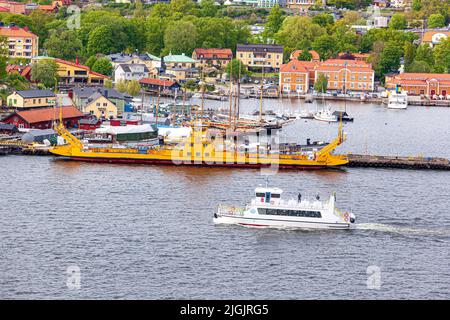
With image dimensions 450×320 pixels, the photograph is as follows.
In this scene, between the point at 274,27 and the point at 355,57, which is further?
the point at 274,27

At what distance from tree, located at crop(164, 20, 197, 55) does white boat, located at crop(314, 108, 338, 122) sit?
14.6 metres

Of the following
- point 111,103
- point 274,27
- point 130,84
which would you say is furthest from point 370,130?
point 274,27

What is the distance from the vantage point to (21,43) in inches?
1827

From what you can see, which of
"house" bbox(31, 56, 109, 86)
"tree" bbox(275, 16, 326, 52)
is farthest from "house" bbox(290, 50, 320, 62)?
"house" bbox(31, 56, 109, 86)

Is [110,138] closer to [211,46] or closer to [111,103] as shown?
[111,103]

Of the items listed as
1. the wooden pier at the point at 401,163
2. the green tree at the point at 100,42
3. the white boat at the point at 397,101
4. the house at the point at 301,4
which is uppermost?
the house at the point at 301,4

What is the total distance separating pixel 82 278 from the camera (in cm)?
1520

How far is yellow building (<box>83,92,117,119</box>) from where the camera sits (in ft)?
109

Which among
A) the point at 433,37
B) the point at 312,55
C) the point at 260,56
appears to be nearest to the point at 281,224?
the point at 260,56

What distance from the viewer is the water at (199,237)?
15070mm

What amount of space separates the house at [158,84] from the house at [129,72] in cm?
54

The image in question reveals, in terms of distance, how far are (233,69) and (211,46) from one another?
4.49 m

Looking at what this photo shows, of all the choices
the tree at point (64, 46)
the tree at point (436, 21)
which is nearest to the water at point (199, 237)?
the tree at point (64, 46)

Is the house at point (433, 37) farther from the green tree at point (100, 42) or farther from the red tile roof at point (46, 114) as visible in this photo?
the red tile roof at point (46, 114)
